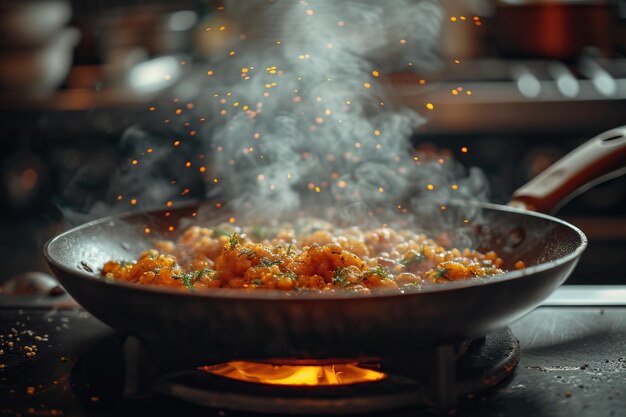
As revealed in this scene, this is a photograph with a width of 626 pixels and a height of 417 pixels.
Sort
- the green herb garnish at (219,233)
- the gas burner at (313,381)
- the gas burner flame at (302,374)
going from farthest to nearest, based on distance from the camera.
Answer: the green herb garnish at (219,233) < the gas burner flame at (302,374) < the gas burner at (313,381)

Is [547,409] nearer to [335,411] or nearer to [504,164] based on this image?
[335,411]

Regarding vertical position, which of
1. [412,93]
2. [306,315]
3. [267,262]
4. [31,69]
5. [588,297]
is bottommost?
[31,69]

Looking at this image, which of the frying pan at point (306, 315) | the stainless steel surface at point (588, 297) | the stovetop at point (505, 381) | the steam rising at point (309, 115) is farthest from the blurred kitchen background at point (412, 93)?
the frying pan at point (306, 315)

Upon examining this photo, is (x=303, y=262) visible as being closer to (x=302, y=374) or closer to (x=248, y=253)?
(x=248, y=253)

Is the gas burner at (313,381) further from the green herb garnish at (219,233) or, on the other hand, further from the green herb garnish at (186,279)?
the green herb garnish at (219,233)

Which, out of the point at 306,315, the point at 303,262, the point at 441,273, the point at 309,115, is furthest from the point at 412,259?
the point at 309,115
